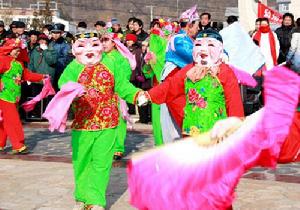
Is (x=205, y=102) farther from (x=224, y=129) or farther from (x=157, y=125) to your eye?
(x=157, y=125)

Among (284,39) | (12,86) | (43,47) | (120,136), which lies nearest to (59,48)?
(43,47)

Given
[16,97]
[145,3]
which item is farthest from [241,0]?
[145,3]

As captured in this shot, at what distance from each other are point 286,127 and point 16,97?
653cm

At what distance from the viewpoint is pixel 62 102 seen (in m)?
5.66

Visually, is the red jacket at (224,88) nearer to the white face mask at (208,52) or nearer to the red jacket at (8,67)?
the white face mask at (208,52)

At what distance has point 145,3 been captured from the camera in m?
84.4

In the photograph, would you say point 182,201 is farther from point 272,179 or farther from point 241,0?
point 241,0

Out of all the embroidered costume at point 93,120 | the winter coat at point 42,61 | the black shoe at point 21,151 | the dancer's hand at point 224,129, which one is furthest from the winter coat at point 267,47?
the dancer's hand at point 224,129

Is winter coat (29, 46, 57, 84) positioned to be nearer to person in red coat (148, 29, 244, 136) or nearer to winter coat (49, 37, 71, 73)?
Result: winter coat (49, 37, 71, 73)

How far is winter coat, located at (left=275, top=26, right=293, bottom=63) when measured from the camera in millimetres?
12055

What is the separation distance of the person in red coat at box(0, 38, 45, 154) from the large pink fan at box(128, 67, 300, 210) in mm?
5487

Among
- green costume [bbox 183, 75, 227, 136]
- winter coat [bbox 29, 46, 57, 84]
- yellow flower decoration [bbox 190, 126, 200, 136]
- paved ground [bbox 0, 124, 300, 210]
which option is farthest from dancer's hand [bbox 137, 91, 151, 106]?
winter coat [bbox 29, 46, 57, 84]

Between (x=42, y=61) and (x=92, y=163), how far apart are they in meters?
7.87

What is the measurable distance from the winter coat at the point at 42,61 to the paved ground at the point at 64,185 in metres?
3.88
